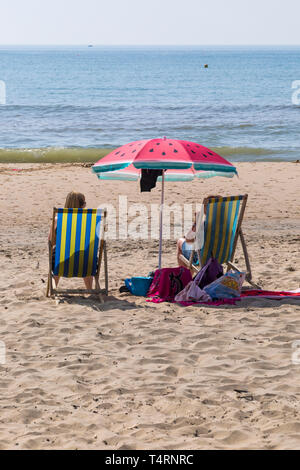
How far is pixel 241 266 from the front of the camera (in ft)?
24.9

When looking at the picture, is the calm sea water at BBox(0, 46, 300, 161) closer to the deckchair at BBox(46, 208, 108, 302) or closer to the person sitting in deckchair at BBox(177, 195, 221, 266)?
the person sitting in deckchair at BBox(177, 195, 221, 266)

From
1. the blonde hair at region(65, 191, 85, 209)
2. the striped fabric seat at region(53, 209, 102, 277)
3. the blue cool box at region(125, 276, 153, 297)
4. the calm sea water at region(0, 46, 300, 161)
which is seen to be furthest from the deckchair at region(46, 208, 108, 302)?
the calm sea water at region(0, 46, 300, 161)

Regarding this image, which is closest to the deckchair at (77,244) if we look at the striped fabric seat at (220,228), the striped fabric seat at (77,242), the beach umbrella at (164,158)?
the striped fabric seat at (77,242)

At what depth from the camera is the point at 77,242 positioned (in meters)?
6.09

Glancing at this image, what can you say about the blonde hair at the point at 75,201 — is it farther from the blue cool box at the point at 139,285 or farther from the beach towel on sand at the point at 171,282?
the beach towel on sand at the point at 171,282

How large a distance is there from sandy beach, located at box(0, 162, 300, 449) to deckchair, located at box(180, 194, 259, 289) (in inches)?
25.0

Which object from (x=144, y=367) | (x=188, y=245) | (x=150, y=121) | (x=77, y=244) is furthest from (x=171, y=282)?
(x=150, y=121)

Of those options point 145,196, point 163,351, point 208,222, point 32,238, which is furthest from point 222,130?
point 163,351

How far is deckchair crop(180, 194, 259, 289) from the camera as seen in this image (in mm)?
6305

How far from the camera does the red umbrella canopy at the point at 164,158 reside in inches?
Answer: 227

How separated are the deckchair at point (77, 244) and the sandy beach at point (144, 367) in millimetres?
289

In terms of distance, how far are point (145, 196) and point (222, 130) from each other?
15619 mm

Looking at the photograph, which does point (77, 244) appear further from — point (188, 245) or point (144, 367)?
point (144, 367)
